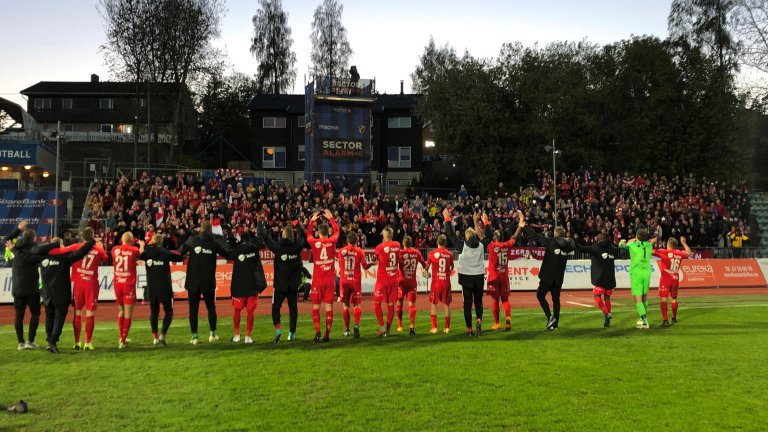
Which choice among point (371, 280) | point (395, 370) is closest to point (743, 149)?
point (371, 280)

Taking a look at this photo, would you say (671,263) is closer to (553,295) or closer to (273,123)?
(553,295)

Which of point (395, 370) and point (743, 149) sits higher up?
point (743, 149)

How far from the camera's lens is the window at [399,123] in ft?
199

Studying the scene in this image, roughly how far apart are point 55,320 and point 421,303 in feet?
43.1

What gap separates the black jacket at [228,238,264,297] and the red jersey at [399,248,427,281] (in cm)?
339

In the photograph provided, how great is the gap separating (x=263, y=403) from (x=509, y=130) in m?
42.1

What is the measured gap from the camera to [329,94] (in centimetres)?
4247

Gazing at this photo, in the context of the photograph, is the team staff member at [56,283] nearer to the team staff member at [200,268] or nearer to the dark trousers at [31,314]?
the dark trousers at [31,314]

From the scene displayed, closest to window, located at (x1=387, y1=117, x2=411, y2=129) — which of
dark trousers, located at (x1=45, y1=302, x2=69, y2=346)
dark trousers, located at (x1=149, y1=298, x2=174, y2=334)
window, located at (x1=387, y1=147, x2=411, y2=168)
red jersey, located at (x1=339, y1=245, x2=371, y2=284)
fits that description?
window, located at (x1=387, y1=147, x2=411, y2=168)

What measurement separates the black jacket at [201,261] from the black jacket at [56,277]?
1858 mm

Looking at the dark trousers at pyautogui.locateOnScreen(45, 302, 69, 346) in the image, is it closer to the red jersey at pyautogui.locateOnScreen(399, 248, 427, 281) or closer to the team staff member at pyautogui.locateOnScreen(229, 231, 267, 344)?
the team staff member at pyautogui.locateOnScreen(229, 231, 267, 344)

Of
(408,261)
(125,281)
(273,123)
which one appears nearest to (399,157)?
(273,123)

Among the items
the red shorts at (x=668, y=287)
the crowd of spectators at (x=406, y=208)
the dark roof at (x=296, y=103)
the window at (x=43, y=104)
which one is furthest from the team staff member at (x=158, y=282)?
the window at (x=43, y=104)

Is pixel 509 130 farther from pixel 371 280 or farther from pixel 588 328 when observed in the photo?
pixel 588 328
